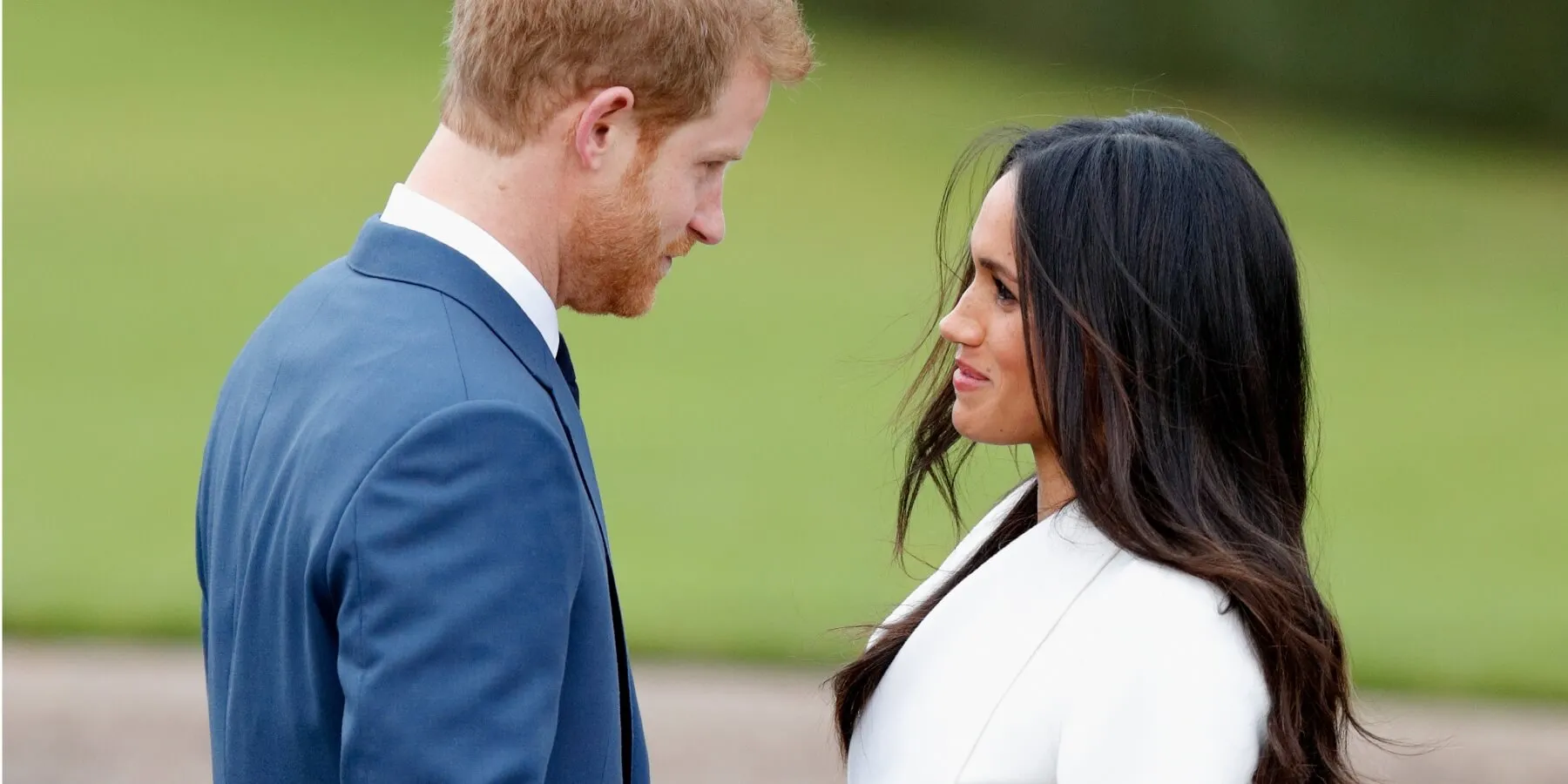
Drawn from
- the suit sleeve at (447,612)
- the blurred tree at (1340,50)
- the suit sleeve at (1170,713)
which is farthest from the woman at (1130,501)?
the blurred tree at (1340,50)

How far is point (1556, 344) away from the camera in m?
11.3

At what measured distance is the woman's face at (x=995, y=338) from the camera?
2053 millimetres

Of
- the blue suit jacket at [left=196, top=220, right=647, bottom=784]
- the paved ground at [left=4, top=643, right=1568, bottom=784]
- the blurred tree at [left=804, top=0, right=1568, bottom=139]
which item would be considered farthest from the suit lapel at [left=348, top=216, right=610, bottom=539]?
the blurred tree at [left=804, top=0, right=1568, bottom=139]

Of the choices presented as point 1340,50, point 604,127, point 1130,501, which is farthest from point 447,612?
point 1340,50

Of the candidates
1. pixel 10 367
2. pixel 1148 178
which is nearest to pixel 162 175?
pixel 10 367

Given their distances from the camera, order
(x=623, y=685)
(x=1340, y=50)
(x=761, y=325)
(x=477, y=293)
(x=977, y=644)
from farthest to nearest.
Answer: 1. (x=1340, y=50)
2. (x=761, y=325)
3. (x=977, y=644)
4. (x=623, y=685)
5. (x=477, y=293)

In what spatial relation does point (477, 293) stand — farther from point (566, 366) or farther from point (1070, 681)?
point (1070, 681)

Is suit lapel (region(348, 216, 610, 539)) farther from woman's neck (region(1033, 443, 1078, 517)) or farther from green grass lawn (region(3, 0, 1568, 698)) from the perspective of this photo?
green grass lawn (region(3, 0, 1568, 698))

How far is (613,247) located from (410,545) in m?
0.48

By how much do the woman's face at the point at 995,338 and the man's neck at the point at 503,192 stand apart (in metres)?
0.55

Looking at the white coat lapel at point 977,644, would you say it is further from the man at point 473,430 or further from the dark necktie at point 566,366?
the dark necktie at point 566,366

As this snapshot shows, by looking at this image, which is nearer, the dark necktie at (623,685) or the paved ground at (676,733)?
the dark necktie at (623,685)

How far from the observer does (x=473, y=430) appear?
59.6 inches

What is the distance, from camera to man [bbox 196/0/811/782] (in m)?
1.49
